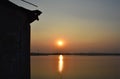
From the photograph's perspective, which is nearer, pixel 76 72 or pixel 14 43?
pixel 14 43

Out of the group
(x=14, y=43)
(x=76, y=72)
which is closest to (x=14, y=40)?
(x=14, y=43)

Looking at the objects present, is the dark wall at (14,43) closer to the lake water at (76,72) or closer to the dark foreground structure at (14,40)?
the dark foreground structure at (14,40)

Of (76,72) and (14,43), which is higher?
(14,43)

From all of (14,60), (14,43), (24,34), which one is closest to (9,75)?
(14,60)

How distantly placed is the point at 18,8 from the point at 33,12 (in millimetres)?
1874

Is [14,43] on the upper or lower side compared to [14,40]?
lower

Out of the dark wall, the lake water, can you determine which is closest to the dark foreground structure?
the dark wall

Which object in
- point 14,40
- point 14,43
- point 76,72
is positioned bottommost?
point 76,72

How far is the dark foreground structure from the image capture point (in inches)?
571

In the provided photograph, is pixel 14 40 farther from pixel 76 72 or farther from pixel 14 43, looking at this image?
pixel 76 72

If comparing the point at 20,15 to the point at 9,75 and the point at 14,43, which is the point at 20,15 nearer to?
the point at 14,43

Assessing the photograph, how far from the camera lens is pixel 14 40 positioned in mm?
15578

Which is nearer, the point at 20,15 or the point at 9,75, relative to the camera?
the point at 9,75

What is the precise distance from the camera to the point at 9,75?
1495 cm
